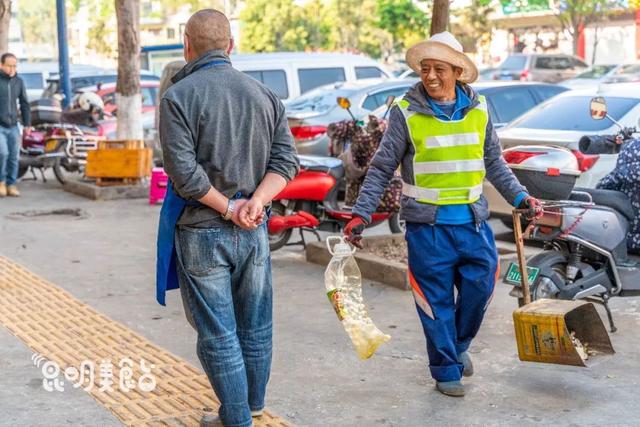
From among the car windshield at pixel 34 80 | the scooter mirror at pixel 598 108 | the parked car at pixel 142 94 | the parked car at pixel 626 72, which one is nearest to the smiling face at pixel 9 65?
the parked car at pixel 142 94

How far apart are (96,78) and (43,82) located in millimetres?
4334

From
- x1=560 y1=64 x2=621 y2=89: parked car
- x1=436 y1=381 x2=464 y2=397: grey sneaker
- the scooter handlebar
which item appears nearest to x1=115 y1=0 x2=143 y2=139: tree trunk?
the scooter handlebar

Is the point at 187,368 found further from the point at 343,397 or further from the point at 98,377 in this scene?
the point at 343,397

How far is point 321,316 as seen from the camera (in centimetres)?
718

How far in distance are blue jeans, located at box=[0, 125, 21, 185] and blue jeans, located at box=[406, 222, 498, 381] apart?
9.35 metres

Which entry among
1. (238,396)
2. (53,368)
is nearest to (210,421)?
(238,396)

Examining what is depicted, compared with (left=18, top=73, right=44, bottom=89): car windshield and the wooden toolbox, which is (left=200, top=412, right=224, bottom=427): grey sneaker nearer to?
the wooden toolbox

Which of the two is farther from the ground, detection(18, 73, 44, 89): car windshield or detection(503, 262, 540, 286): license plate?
detection(503, 262, 540, 286): license plate

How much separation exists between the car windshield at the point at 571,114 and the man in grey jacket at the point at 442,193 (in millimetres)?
4630

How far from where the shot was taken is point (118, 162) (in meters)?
13.9

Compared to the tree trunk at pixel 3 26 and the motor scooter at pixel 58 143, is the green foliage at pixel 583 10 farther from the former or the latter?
the motor scooter at pixel 58 143

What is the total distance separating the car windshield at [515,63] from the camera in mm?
33250

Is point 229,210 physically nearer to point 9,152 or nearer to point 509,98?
point 509,98

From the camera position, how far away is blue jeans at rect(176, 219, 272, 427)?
14.5ft
